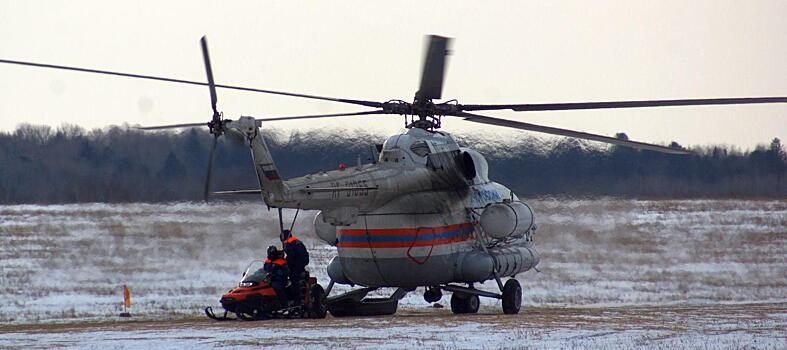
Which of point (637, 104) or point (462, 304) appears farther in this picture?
point (462, 304)

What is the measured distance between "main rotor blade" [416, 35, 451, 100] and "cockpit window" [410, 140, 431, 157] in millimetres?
901

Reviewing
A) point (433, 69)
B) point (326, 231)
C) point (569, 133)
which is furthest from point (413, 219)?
point (569, 133)

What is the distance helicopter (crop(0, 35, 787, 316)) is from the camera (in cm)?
2484

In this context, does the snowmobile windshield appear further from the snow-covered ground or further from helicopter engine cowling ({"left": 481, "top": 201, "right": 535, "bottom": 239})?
helicopter engine cowling ({"left": 481, "top": 201, "right": 535, "bottom": 239})

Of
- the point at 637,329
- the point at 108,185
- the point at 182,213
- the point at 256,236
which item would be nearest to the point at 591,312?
the point at 637,329

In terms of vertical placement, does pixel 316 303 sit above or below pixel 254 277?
below

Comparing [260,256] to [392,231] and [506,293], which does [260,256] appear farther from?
[392,231]

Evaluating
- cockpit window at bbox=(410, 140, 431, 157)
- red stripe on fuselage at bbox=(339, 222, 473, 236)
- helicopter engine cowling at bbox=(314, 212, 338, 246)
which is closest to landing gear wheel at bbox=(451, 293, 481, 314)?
red stripe on fuselage at bbox=(339, 222, 473, 236)

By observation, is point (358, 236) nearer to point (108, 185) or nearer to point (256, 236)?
point (256, 236)

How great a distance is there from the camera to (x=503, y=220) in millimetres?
27453

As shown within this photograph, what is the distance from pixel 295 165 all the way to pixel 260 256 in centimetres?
278

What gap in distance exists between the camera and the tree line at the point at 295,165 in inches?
1550

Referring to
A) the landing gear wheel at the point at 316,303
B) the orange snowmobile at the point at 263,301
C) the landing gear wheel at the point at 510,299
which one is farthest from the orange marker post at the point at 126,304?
the landing gear wheel at the point at 510,299

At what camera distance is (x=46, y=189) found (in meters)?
47.1
